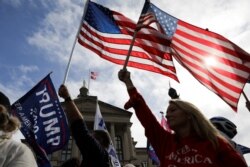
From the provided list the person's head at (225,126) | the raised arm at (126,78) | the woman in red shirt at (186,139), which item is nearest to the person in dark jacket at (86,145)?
the woman in red shirt at (186,139)

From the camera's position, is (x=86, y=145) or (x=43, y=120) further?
(x=43, y=120)

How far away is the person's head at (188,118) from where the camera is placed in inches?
105

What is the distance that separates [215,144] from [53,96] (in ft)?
17.4

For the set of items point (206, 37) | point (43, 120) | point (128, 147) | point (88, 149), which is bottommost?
point (88, 149)

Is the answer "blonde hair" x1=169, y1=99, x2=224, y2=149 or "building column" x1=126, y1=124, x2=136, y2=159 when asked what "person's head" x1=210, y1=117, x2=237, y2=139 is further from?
"building column" x1=126, y1=124, x2=136, y2=159

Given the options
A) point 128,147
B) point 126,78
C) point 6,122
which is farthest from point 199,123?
point 128,147

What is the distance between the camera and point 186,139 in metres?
2.67

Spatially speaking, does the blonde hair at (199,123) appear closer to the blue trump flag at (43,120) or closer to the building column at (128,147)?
the blue trump flag at (43,120)

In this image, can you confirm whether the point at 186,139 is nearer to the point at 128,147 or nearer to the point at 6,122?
the point at 6,122

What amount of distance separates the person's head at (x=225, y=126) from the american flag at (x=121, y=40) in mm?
2093

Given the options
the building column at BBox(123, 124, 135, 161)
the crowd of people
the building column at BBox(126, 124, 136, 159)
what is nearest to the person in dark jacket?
the crowd of people

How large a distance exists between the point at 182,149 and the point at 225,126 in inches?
48.4

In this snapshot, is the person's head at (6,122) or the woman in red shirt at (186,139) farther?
the woman in red shirt at (186,139)

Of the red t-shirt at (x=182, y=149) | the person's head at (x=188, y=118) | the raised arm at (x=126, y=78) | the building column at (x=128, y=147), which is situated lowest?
the red t-shirt at (x=182, y=149)
